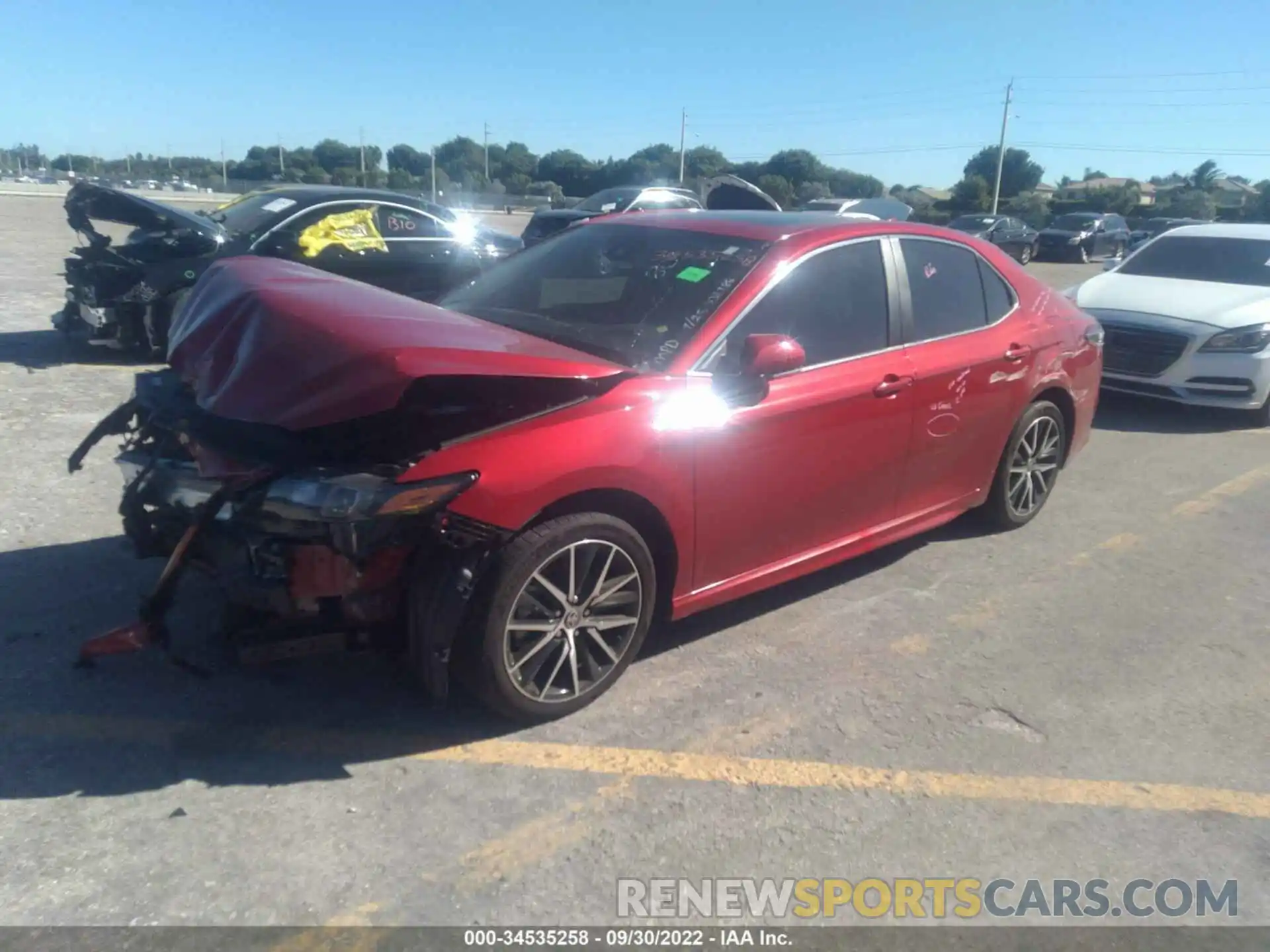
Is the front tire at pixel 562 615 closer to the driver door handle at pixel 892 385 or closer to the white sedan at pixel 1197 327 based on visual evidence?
the driver door handle at pixel 892 385

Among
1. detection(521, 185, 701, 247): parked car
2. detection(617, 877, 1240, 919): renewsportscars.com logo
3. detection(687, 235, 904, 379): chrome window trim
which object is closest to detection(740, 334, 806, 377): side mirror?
detection(687, 235, 904, 379): chrome window trim

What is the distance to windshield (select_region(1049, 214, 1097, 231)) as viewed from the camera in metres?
32.9

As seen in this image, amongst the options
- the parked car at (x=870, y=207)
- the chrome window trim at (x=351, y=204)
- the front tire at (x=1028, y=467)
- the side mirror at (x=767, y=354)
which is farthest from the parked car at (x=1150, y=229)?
the side mirror at (x=767, y=354)

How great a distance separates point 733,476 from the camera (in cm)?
385

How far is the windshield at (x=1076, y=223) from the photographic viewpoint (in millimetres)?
32938

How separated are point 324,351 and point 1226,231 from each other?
985 centimetres

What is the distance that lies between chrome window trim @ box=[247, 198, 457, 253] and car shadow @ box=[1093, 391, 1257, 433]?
6.44m

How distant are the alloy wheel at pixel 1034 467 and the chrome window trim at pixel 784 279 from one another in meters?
1.32

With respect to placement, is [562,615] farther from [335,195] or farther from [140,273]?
[335,195]

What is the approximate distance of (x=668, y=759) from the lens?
133 inches

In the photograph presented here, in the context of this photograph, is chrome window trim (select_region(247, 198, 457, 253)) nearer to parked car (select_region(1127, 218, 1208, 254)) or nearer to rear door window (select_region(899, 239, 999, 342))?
rear door window (select_region(899, 239, 999, 342))

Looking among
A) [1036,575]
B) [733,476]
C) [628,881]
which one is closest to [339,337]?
[733,476]


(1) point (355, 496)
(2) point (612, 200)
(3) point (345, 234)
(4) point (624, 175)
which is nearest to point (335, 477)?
(1) point (355, 496)
